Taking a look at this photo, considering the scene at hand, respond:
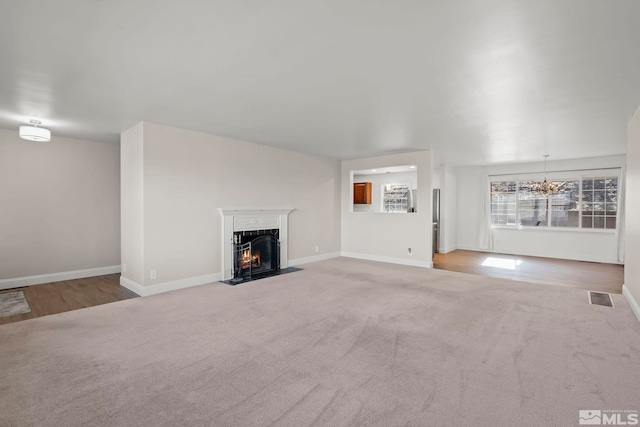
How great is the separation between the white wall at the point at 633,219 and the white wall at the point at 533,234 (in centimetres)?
368

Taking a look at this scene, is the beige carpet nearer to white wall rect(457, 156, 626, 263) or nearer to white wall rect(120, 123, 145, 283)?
white wall rect(120, 123, 145, 283)

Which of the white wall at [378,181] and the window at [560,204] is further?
the white wall at [378,181]

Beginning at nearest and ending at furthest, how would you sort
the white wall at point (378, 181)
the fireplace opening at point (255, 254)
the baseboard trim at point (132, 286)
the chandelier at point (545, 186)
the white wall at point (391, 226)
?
the baseboard trim at point (132, 286), the fireplace opening at point (255, 254), the white wall at point (391, 226), the chandelier at point (545, 186), the white wall at point (378, 181)

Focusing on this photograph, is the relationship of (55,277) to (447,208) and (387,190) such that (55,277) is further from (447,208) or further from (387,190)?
(447,208)

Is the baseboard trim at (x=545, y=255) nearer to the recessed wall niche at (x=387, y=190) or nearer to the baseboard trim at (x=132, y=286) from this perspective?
the recessed wall niche at (x=387, y=190)

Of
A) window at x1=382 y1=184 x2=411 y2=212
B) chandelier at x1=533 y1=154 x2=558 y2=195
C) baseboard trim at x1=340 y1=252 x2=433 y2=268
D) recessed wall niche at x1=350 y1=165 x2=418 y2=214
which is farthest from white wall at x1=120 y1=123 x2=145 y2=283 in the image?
chandelier at x1=533 y1=154 x2=558 y2=195

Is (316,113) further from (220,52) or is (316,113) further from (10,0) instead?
(10,0)

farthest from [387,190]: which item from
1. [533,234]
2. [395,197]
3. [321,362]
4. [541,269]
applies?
[321,362]

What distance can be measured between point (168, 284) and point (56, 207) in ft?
8.48

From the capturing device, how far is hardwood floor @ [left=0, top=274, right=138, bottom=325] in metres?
3.84

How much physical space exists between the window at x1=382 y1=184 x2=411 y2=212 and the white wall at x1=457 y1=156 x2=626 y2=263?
5.95 feet

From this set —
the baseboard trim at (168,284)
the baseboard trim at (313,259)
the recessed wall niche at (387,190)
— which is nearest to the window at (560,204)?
the recessed wall niche at (387,190)

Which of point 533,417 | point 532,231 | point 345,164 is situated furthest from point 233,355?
point 532,231

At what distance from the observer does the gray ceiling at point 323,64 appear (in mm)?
1880
